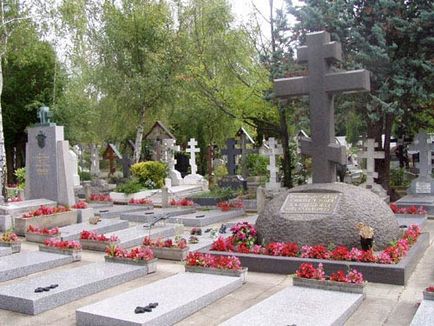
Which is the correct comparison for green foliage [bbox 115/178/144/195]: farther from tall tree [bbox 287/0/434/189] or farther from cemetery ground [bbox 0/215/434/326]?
cemetery ground [bbox 0/215/434/326]

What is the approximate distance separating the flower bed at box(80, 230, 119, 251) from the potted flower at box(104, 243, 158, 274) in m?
1.61

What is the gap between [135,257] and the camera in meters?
8.37

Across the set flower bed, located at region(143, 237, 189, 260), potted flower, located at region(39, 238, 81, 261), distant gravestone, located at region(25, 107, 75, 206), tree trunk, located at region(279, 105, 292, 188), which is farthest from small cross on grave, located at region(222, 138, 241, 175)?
potted flower, located at region(39, 238, 81, 261)

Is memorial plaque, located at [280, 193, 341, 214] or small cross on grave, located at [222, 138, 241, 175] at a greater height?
small cross on grave, located at [222, 138, 241, 175]

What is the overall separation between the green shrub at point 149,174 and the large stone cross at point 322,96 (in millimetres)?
13474

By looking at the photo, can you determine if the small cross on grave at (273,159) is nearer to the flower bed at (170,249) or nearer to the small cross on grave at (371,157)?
the small cross on grave at (371,157)

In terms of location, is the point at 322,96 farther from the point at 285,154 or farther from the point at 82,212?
the point at 285,154

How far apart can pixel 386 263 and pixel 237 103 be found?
12.4 m

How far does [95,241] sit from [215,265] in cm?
382

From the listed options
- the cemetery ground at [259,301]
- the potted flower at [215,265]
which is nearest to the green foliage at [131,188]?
the cemetery ground at [259,301]

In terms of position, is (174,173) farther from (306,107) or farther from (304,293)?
(304,293)

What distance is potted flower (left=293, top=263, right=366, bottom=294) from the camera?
6.56 meters

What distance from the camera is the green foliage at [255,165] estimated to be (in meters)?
24.0

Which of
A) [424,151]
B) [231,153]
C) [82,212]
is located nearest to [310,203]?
[82,212]
